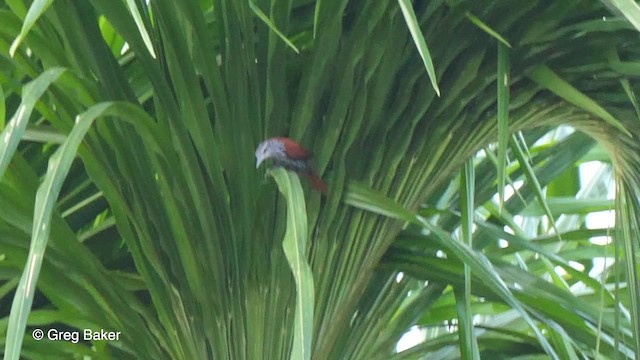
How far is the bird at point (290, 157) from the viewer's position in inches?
18.0

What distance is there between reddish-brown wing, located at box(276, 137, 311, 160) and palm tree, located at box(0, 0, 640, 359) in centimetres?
2

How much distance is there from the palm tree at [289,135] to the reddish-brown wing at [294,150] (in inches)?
0.7

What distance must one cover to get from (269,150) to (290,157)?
0.02m

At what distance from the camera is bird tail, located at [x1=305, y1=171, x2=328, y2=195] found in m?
0.49

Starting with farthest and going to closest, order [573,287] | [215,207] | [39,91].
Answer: [573,287]
[215,207]
[39,91]

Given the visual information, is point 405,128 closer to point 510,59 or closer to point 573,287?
point 510,59

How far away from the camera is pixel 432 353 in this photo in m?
0.62

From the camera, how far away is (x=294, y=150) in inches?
18.7

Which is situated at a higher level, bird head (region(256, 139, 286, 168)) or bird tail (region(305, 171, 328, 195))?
bird head (region(256, 139, 286, 168))

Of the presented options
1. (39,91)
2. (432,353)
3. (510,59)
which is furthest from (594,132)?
(39,91)

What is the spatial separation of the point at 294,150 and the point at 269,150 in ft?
0.05

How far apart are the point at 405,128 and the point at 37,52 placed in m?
0.21

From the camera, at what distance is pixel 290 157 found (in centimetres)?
46

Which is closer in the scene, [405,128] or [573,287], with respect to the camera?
[405,128]
